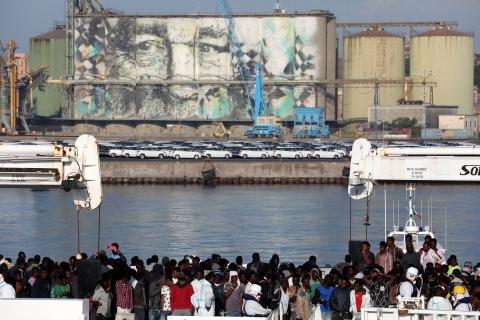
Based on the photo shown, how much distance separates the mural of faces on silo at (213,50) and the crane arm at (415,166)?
126283 mm

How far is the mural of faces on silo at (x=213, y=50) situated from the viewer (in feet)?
483

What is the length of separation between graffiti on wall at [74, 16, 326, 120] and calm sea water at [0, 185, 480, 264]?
203 ft

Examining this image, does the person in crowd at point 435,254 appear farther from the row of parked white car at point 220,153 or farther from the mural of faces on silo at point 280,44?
the mural of faces on silo at point 280,44


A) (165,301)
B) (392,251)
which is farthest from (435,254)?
(165,301)

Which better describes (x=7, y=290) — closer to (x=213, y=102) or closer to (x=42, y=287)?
(x=42, y=287)

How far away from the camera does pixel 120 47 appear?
5901 inches

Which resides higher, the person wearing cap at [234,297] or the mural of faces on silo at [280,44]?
the mural of faces on silo at [280,44]

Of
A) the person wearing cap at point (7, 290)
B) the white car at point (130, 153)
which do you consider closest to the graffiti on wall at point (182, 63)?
the white car at point (130, 153)

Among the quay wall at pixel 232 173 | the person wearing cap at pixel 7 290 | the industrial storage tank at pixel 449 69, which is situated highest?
the industrial storage tank at pixel 449 69

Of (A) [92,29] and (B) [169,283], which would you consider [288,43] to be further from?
(B) [169,283]

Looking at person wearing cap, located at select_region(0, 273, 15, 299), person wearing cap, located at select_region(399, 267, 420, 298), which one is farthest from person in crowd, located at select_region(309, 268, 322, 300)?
person wearing cap, located at select_region(0, 273, 15, 299)

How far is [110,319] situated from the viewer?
18156mm

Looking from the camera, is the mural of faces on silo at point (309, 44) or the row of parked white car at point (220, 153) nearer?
the row of parked white car at point (220, 153)

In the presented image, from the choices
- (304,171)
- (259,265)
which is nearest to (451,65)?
(304,171)
